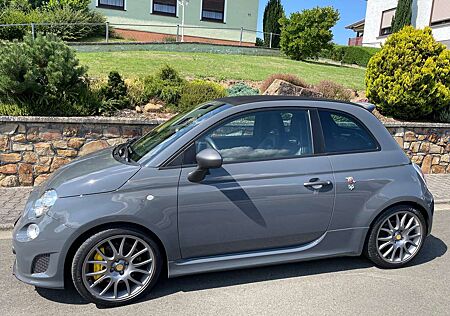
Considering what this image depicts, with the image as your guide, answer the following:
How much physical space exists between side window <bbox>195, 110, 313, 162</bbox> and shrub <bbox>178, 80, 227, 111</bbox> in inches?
171

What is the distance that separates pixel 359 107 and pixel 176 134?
1.85 m

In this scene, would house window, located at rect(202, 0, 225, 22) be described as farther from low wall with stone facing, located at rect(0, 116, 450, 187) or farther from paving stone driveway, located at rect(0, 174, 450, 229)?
paving stone driveway, located at rect(0, 174, 450, 229)

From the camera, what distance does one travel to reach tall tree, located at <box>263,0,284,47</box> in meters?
25.8

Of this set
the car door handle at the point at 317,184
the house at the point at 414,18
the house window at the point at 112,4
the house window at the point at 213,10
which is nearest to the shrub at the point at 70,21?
the house window at the point at 112,4

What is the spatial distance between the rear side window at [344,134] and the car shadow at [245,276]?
1.17 metres

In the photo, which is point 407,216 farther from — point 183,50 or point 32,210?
point 183,50

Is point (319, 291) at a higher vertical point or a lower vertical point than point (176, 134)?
lower

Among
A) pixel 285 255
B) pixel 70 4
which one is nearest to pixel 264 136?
pixel 285 255

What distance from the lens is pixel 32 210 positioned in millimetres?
2887

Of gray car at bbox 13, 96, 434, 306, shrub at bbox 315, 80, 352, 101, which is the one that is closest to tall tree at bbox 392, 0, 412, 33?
shrub at bbox 315, 80, 352, 101

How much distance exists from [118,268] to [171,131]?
4.16 feet

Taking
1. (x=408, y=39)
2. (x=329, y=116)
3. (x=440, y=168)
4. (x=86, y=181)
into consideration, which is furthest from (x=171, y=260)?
(x=408, y=39)

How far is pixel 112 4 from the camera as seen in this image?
22.7 meters

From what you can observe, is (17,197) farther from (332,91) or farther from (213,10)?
(213,10)
